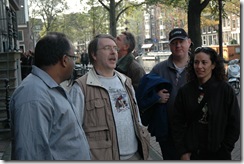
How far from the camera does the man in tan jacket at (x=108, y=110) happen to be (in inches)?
98.3

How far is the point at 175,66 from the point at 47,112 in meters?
1.34

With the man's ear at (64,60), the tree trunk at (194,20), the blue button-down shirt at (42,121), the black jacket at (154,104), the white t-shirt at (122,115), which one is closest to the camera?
the blue button-down shirt at (42,121)

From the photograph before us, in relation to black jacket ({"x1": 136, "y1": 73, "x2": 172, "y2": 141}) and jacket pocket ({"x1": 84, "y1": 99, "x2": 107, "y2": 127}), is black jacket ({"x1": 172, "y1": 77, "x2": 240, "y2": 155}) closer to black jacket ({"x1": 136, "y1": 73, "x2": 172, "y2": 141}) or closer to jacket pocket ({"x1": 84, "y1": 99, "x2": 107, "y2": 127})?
black jacket ({"x1": 136, "y1": 73, "x2": 172, "y2": 141})

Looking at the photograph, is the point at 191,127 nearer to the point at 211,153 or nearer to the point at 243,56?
the point at 211,153

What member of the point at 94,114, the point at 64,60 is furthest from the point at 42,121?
the point at 94,114

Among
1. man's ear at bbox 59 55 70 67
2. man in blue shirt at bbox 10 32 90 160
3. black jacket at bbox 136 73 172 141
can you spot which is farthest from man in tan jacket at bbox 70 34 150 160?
man's ear at bbox 59 55 70 67

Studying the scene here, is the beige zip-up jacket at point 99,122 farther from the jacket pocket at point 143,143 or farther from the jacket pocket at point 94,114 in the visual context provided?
the jacket pocket at point 143,143

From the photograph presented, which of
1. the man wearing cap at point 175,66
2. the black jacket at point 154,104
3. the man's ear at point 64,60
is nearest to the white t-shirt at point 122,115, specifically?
the black jacket at point 154,104

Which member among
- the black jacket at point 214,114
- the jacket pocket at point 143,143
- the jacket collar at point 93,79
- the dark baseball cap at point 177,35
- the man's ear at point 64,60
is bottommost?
the jacket pocket at point 143,143

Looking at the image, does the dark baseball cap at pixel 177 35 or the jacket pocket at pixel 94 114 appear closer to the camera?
the jacket pocket at pixel 94 114

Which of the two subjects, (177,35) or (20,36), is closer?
(177,35)

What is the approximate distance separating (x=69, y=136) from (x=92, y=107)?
568mm

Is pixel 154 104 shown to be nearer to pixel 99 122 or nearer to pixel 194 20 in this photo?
pixel 99 122

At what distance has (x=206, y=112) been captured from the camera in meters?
2.47
